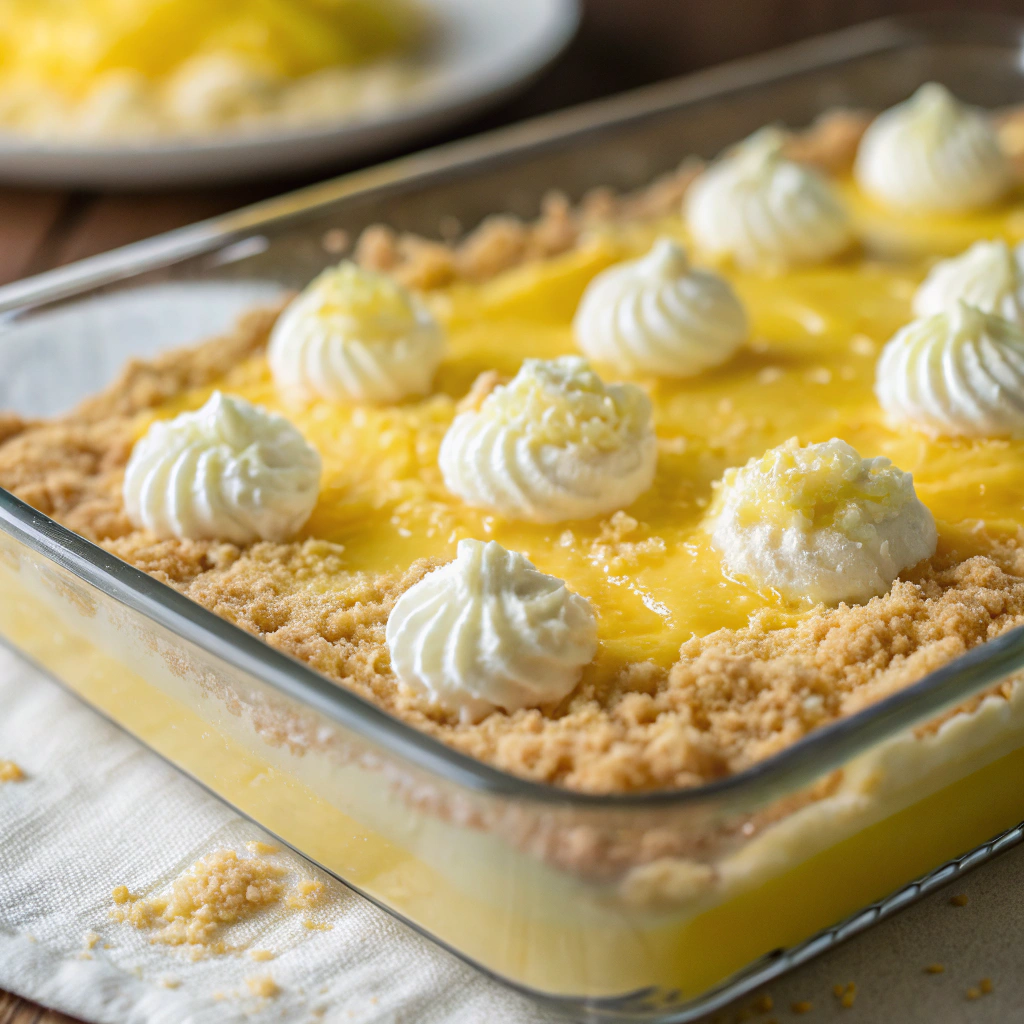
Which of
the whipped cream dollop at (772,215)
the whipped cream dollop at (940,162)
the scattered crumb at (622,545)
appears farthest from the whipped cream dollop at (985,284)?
the scattered crumb at (622,545)

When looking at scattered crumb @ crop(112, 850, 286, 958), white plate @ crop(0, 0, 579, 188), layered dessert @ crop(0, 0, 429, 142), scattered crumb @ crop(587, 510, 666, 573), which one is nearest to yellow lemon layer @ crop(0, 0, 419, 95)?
layered dessert @ crop(0, 0, 429, 142)

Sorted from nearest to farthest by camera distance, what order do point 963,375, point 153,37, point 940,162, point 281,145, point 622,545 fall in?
point 622,545 → point 963,375 → point 940,162 → point 281,145 → point 153,37

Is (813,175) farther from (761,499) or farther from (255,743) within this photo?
(255,743)

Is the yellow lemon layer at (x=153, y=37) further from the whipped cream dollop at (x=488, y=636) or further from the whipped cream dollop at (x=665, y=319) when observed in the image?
the whipped cream dollop at (x=488, y=636)

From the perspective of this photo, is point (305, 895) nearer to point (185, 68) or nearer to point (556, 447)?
point (556, 447)

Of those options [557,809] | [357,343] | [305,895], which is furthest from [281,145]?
[557,809]

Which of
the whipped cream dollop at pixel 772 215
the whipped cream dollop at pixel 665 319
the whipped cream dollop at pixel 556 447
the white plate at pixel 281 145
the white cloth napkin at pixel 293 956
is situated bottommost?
the white cloth napkin at pixel 293 956

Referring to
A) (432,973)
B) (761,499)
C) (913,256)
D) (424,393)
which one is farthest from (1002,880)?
(913,256)
